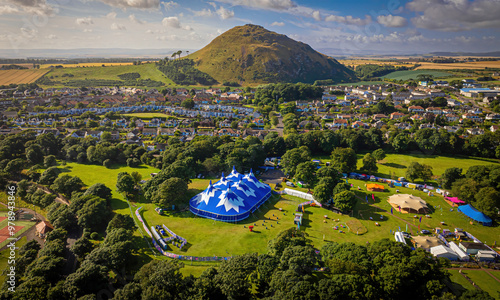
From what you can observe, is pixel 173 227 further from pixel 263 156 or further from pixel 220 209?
pixel 263 156

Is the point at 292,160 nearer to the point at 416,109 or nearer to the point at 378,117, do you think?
the point at 378,117

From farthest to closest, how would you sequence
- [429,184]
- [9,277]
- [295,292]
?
1. [429,184]
2. [9,277]
3. [295,292]

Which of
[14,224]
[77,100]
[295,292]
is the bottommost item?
[14,224]

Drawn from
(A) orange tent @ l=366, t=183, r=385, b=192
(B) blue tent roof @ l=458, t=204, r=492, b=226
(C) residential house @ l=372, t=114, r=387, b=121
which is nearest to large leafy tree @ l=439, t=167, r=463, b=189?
(B) blue tent roof @ l=458, t=204, r=492, b=226

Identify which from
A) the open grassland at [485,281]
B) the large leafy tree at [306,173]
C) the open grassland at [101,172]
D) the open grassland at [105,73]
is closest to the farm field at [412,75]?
the open grassland at [105,73]

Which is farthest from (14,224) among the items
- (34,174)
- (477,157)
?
(477,157)

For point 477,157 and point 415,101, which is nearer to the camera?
point 477,157

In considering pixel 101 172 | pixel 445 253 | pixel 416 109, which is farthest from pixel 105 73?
pixel 445 253
